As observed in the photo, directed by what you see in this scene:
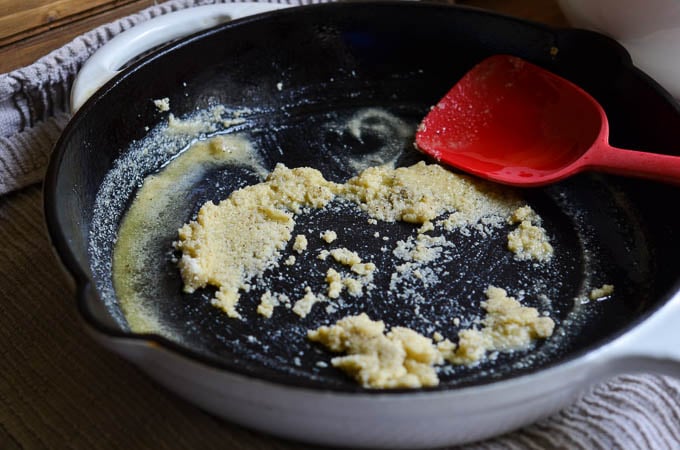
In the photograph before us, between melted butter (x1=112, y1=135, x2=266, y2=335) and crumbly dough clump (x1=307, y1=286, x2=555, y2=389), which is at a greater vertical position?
crumbly dough clump (x1=307, y1=286, x2=555, y2=389)

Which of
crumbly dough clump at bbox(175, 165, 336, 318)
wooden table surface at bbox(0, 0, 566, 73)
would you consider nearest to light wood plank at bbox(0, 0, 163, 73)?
wooden table surface at bbox(0, 0, 566, 73)

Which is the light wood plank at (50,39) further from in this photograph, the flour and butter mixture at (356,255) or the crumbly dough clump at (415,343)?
the crumbly dough clump at (415,343)

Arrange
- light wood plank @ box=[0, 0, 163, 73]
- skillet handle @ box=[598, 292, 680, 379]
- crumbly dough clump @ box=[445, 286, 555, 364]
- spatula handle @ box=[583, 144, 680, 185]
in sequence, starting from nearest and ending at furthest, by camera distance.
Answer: skillet handle @ box=[598, 292, 680, 379]
crumbly dough clump @ box=[445, 286, 555, 364]
spatula handle @ box=[583, 144, 680, 185]
light wood plank @ box=[0, 0, 163, 73]

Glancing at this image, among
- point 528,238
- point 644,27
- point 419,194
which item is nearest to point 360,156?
point 419,194

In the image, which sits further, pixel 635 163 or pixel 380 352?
pixel 635 163

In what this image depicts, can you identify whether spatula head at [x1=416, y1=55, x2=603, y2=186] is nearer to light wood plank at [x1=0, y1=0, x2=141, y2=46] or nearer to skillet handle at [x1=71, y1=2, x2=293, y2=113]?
skillet handle at [x1=71, y1=2, x2=293, y2=113]

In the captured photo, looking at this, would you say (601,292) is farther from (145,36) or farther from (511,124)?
→ (145,36)

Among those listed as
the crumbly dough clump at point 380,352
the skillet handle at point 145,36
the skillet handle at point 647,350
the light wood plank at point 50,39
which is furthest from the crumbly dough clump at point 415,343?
the light wood plank at point 50,39
